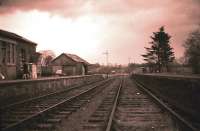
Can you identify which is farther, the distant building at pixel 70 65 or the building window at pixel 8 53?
the distant building at pixel 70 65

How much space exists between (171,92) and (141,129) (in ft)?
31.5

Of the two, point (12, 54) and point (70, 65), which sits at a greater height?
point (70, 65)

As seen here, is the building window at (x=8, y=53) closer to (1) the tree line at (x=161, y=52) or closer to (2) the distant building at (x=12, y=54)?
(2) the distant building at (x=12, y=54)

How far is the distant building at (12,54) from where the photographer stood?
1147 inches

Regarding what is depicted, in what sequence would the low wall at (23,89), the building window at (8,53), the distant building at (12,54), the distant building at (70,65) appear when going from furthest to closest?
1. the distant building at (70,65)
2. the building window at (8,53)
3. the distant building at (12,54)
4. the low wall at (23,89)

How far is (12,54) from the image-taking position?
32062 mm

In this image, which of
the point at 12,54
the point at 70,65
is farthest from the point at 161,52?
the point at 12,54

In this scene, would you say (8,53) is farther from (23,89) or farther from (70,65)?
(70,65)

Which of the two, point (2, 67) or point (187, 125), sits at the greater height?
point (2, 67)

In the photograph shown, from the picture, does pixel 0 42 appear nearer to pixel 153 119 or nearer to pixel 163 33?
pixel 153 119

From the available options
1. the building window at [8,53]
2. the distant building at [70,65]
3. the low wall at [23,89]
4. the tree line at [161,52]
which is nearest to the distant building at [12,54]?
the building window at [8,53]

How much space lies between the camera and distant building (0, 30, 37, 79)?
95.6 feet

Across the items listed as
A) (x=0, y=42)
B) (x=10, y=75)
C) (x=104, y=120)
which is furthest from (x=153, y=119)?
(x=10, y=75)

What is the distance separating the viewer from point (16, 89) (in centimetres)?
1905
